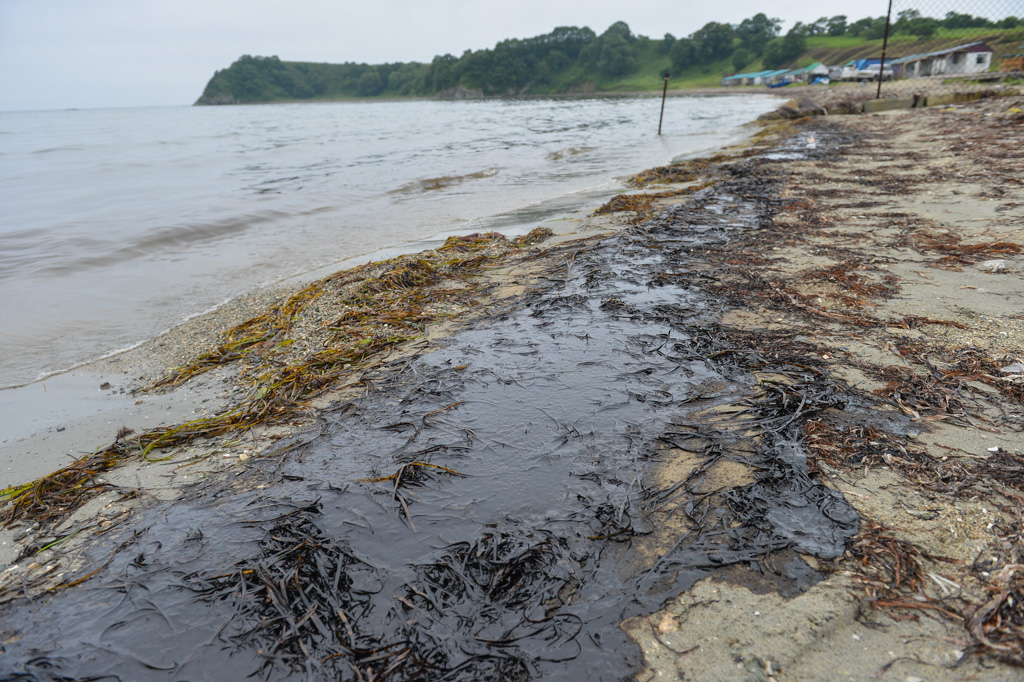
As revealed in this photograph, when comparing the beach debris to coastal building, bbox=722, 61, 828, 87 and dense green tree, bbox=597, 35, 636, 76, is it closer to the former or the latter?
coastal building, bbox=722, 61, 828, 87

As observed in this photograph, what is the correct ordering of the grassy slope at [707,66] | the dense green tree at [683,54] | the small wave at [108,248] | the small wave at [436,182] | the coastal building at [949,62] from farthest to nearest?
1. the dense green tree at [683,54]
2. the grassy slope at [707,66]
3. the coastal building at [949,62]
4. the small wave at [436,182]
5. the small wave at [108,248]

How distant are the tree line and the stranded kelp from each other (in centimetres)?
11112

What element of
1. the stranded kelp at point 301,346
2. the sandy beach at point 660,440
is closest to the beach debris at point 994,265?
the sandy beach at point 660,440

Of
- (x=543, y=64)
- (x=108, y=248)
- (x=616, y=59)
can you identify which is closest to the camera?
(x=108, y=248)

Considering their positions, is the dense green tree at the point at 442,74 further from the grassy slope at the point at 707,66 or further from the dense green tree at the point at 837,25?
the dense green tree at the point at 837,25

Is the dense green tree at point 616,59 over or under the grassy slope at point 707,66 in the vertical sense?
over

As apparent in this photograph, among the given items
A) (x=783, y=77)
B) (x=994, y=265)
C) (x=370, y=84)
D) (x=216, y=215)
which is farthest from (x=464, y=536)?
(x=370, y=84)

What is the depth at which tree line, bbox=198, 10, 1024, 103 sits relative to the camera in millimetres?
106812

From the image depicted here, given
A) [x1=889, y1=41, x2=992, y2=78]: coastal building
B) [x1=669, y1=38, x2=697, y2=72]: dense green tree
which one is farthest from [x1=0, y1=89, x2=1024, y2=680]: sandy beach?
[x1=669, y1=38, x2=697, y2=72]: dense green tree

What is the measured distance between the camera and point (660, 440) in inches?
120

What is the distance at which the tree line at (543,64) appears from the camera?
4205 inches

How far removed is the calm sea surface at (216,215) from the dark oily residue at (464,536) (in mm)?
3839

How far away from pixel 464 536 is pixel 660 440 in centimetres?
132

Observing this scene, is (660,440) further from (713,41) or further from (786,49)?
(713,41)
